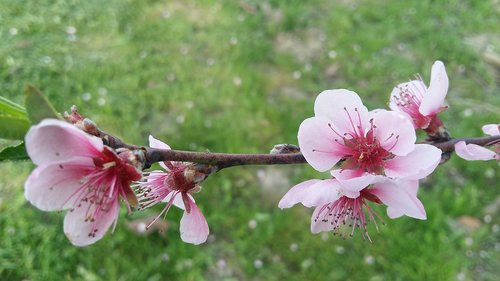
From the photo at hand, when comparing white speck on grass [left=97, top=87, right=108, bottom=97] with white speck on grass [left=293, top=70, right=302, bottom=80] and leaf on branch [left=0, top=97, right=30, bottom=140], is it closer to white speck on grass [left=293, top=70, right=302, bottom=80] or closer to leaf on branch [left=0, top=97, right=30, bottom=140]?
white speck on grass [left=293, top=70, right=302, bottom=80]

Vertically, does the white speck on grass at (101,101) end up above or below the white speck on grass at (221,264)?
above

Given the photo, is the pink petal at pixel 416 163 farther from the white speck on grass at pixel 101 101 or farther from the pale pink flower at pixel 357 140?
the white speck on grass at pixel 101 101

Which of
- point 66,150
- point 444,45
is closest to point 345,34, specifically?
point 444,45

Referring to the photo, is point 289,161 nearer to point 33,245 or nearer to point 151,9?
point 33,245

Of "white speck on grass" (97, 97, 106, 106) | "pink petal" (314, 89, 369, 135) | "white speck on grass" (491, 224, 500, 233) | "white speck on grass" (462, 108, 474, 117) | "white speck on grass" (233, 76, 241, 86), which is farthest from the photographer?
"white speck on grass" (233, 76, 241, 86)

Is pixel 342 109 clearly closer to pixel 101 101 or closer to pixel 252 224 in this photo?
pixel 252 224

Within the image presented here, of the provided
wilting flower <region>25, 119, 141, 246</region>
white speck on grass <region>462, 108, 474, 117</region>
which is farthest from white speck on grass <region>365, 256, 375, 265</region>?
wilting flower <region>25, 119, 141, 246</region>

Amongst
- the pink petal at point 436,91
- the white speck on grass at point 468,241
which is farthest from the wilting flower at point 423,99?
the white speck on grass at point 468,241
